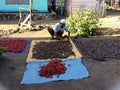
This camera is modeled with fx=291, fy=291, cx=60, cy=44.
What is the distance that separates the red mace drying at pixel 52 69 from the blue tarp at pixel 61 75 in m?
0.13

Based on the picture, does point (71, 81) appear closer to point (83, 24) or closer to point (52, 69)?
point (52, 69)

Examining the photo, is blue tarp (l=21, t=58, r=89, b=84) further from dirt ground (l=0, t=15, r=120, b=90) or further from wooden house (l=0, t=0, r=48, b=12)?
wooden house (l=0, t=0, r=48, b=12)

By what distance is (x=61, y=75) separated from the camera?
7910 millimetres

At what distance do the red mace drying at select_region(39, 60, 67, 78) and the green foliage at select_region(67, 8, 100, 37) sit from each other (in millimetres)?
5012

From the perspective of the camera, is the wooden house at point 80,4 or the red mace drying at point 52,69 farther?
the wooden house at point 80,4

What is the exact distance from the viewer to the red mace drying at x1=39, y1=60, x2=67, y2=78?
795 cm

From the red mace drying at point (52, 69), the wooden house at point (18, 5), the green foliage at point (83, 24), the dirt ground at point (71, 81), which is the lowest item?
the dirt ground at point (71, 81)

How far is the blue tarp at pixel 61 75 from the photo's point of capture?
7.62 metres

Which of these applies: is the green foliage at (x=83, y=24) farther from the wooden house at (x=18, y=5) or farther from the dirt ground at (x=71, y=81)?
the wooden house at (x=18, y=5)

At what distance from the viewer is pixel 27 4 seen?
20938 millimetres

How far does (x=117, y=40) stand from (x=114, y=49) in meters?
1.66

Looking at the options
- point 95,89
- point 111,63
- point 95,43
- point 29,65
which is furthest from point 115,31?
point 95,89

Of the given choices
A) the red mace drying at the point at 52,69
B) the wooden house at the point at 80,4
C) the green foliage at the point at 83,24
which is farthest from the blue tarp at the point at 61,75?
the wooden house at the point at 80,4

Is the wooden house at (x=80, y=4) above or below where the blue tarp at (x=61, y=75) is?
above
